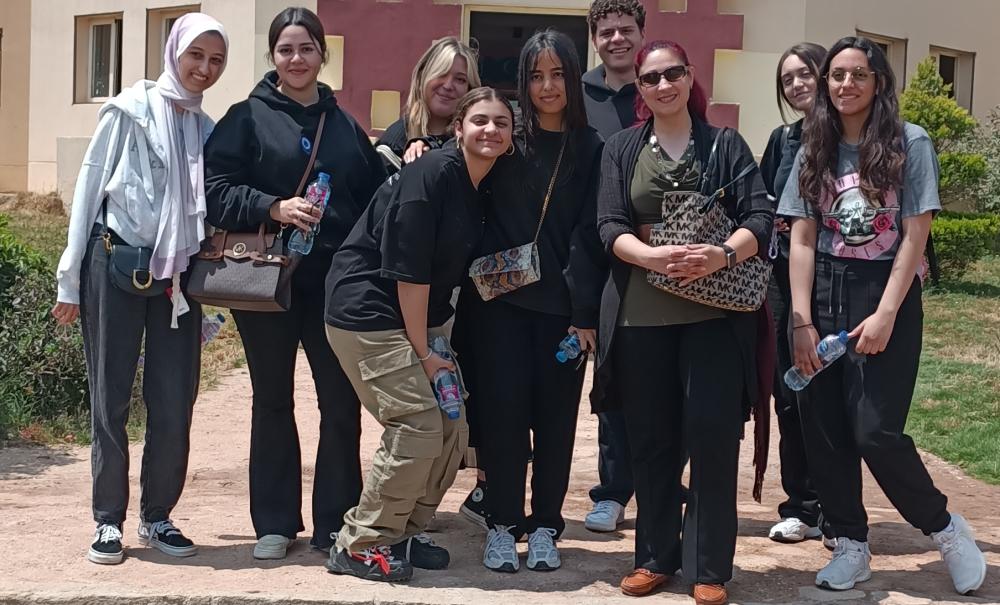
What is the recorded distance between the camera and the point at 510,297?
4.77 metres

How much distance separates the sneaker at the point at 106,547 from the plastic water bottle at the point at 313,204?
4.55 feet

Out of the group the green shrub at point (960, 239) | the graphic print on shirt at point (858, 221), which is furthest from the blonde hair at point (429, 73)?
the green shrub at point (960, 239)

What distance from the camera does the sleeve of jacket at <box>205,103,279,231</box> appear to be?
188 inches

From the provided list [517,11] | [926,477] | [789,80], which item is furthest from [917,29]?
[926,477]

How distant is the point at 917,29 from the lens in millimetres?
15148

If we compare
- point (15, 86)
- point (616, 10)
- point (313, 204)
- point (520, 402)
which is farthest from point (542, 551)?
point (15, 86)

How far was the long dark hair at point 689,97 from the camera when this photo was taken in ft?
14.9

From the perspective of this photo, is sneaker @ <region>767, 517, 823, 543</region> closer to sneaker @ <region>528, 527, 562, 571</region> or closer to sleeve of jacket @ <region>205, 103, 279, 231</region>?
sneaker @ <region>528, 527, 562, 571</region>

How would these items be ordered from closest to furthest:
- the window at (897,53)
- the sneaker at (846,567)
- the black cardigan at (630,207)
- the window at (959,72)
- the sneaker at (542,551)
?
the black cardigan at (630,207) < the sneaker at (846,567) < the sneaker at (542,551) < the window at (897,53) < the window at (959,72)

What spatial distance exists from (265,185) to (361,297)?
0.66 metres

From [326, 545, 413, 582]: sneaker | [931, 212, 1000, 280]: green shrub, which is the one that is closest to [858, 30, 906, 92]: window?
[931, 212, 1000, 280]: green shrub

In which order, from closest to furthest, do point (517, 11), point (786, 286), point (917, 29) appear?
point (786, 286)
point (517, 11)
point (917, 29)

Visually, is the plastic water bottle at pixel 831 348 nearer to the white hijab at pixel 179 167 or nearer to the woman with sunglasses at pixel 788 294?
the woman with sunglasses at pixel 788 294

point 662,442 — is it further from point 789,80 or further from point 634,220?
point 789,80
